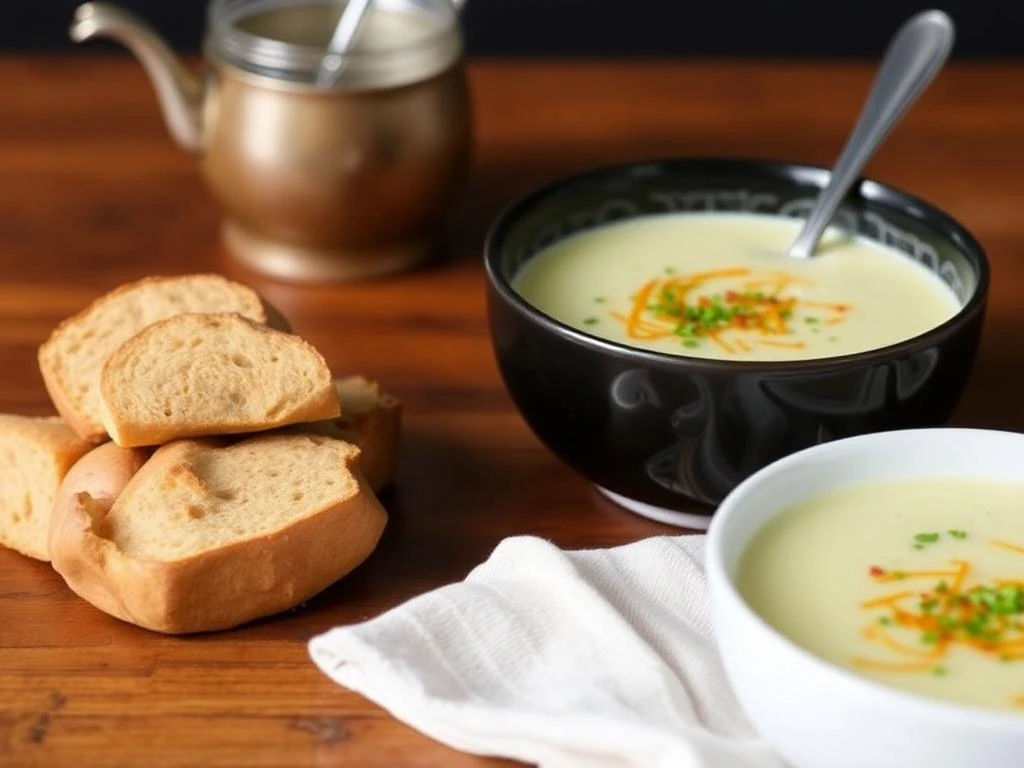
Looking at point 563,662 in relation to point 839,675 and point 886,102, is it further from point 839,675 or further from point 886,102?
point 886,102

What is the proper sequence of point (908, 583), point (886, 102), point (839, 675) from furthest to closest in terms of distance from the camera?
point (886, 102), point (908, 583), point (839, 675)

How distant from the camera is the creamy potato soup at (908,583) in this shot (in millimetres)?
1129

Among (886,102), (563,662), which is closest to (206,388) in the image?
(563,662)

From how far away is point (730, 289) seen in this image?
5.48ft

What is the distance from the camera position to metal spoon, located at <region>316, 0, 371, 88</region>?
1.94 m

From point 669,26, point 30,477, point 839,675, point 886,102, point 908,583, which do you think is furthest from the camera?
point 669,26

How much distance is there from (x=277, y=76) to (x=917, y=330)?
2.62ft

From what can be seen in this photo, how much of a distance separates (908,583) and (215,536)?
0.54 metres

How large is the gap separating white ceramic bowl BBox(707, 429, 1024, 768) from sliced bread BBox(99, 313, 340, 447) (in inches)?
16.3

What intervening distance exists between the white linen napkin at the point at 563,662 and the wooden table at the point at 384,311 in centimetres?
4

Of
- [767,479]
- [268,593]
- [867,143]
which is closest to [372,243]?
[867,143]

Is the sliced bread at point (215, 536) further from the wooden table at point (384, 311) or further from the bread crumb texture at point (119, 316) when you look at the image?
the bread crumb texture at point (119, 316)

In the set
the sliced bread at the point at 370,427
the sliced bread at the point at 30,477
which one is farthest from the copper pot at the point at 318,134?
the sliced bread at the point at 30,477

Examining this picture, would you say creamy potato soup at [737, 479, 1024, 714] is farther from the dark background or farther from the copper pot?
the dark background
